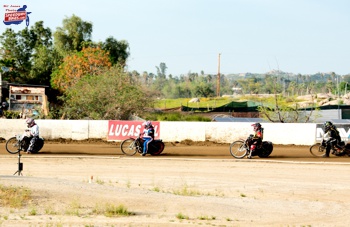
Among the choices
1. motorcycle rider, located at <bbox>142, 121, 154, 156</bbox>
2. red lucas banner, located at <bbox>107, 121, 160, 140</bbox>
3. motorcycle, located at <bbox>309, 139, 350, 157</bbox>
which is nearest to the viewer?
motorcycle rider, located at <bbox>142, 121, 154, 156</bbox>

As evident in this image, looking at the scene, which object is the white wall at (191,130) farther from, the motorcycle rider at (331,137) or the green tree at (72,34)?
the green tree at (72,34)

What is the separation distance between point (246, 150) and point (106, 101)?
1688 centimetres

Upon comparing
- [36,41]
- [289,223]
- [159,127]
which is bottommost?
[289,223]

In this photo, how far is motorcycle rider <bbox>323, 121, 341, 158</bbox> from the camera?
2844cm

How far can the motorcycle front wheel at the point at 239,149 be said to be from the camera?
28234mm

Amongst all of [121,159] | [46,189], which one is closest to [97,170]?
[121,159]

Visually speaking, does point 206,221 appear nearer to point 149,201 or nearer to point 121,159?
point 149,201

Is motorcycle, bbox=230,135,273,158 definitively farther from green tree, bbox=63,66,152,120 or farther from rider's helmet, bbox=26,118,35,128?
green tree, bbox=63,66,152,120

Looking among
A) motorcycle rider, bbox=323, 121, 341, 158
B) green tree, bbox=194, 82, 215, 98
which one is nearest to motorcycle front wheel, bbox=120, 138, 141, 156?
motorcycle rider, bbox=323, 121, 341, 158

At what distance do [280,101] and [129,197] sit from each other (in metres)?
35.1

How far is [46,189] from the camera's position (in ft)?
51.7

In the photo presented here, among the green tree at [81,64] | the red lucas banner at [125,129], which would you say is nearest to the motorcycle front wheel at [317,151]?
the red lucas banner at [125,129]

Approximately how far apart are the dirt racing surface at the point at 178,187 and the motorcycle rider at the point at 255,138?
59 centimetres

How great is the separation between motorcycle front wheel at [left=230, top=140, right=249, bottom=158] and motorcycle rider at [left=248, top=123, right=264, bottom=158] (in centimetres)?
28
